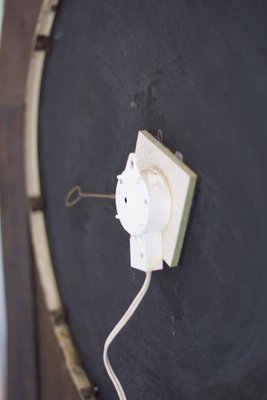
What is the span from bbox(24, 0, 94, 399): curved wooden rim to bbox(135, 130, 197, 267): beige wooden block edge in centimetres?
29

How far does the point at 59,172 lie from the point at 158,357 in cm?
32

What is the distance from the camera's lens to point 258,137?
42 centimetres

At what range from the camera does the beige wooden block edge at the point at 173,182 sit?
19.2 inches

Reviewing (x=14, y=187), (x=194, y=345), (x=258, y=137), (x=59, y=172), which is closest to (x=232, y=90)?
(x=258, y=137)

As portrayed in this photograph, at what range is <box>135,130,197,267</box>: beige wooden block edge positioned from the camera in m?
0.49

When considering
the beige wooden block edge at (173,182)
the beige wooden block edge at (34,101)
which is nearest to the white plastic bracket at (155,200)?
the beige wooden block edge at (173,182)

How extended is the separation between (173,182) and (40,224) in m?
0.41

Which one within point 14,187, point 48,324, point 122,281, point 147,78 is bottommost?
point 48,324

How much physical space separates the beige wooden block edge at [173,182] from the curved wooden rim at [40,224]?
29 centimetres

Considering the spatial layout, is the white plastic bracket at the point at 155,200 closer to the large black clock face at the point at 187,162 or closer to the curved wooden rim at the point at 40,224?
the large black clock face at the point at 187,162

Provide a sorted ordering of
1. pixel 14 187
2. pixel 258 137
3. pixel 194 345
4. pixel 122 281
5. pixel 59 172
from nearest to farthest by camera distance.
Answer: pixel 258 137, pixel 194 345, pixel 122 281, pixel 59 172, pixel 14 187

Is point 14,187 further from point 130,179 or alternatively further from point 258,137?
point 258,137

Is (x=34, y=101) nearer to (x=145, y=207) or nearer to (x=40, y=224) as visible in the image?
(x=40, y=224)

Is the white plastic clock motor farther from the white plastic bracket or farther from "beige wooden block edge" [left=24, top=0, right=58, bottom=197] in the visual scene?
"beige wooden block edge" [left=24, top=0, right=58, bottom=197]
